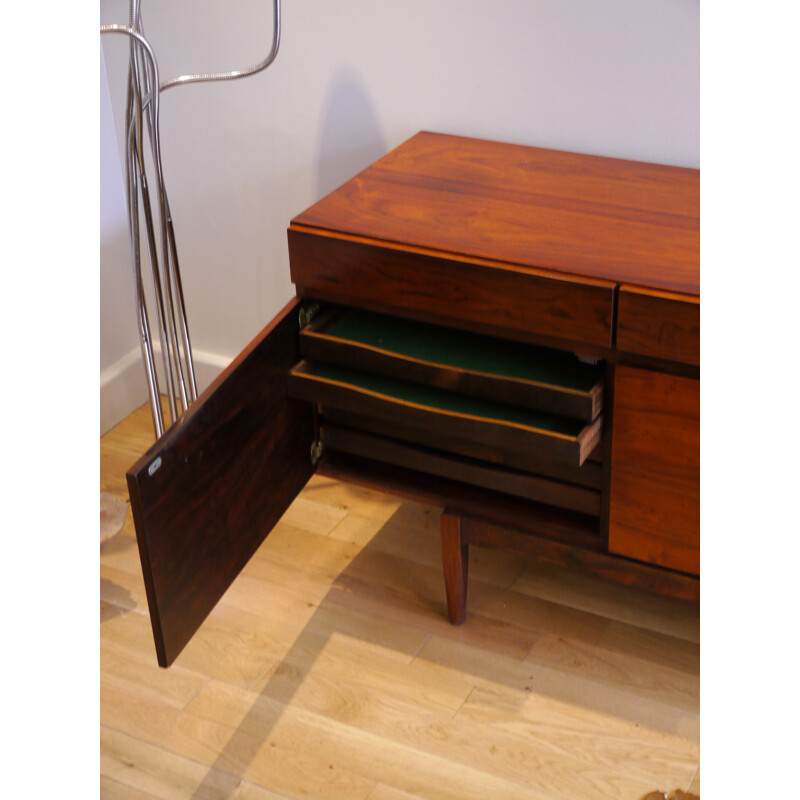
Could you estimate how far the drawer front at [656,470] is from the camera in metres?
1.23

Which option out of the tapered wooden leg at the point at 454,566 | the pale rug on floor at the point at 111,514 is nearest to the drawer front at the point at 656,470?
the tapered wooden leg at the point at 454,566

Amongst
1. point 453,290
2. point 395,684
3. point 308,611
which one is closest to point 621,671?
point 395,684

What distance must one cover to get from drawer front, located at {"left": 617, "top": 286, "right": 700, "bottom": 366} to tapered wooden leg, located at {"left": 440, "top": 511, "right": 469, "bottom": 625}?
1.47 ft

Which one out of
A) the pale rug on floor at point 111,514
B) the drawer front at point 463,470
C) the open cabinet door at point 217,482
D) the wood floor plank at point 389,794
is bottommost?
the pale rug on floor at point 111,514

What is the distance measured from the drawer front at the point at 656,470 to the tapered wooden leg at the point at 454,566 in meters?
0.25

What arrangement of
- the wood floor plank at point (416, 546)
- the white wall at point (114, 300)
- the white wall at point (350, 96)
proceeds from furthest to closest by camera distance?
the white wall at point (114, 300) → the wood floor plank at point (416, 546) → the white wall at point (350, 96)

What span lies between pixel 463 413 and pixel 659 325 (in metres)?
0.28

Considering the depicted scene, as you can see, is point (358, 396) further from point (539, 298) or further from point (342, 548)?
point (342, 548)

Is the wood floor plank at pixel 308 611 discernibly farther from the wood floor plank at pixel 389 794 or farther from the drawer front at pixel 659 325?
the drawer front at pixel 659 325

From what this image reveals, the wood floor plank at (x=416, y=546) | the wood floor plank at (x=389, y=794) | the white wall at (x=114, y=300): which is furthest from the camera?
the white wall at (x=114, y=300)

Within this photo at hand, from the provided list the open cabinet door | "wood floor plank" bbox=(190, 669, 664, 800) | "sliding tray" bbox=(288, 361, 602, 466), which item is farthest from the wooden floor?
"sliding tray" bbox=(288, 361, 602, 466)

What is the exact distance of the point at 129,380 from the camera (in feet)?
7.38

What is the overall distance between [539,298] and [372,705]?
67 centimetres

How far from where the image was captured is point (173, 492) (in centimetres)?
111
